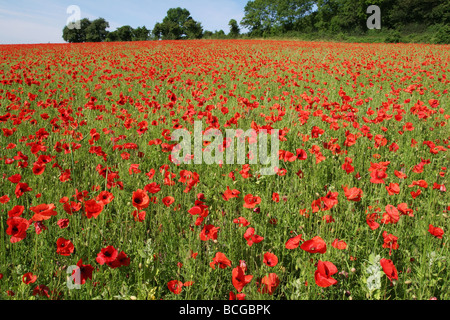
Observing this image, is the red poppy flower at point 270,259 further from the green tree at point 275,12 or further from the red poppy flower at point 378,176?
the green tree at point 275,12

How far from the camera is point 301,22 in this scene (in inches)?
2437

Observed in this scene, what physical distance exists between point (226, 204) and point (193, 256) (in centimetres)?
71

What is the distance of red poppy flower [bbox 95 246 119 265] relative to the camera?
1.21 metres

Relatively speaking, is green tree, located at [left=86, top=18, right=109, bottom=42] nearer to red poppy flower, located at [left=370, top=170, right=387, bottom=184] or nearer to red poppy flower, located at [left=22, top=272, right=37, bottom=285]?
red poppy flower, located at [left=22, top=272, right=37, bottom=285]

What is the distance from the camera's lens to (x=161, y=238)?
1841 mm

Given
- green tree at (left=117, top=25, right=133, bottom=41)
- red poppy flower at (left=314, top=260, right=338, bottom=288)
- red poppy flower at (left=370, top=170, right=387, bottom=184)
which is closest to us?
red poppy flower at (left=314, top=260, right=338, bottom=288)

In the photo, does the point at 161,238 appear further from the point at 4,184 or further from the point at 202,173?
the point at 4,184

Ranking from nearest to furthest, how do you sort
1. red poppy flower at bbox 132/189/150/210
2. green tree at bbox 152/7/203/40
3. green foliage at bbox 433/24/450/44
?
red poppy flower at bbox 132/189/150/210, green foliage at bbox 433/24/450/44, green tree at bbox 152/7/203/40

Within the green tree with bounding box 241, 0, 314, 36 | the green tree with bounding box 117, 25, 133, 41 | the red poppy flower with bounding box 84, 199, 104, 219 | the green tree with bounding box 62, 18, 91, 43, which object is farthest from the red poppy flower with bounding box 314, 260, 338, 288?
the green tree with bounding box 241, 0, 314, 36

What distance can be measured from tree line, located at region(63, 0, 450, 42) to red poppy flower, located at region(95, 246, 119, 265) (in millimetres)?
33558

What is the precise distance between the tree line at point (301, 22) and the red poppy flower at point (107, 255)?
110 ft

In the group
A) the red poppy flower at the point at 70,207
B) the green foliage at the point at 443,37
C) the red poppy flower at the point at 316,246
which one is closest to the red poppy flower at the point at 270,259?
the red poppy flower at the point at 316,246
